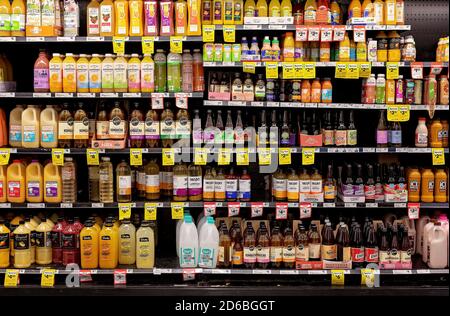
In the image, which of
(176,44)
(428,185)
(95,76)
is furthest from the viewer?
(428,185)

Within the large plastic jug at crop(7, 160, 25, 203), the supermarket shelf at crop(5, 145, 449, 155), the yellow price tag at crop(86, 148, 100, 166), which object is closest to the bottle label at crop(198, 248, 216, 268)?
the supermarket shelf at crop(5, 145, 449, 155)

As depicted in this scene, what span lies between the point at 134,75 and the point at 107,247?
1.35 m

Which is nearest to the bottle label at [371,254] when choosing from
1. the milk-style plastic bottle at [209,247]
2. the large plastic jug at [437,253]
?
the large plastic jug at [437,253]

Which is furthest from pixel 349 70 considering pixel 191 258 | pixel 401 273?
pixel 191 258

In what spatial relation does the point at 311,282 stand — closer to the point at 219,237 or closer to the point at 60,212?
the point at 219,237

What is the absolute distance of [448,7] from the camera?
480 centimetres

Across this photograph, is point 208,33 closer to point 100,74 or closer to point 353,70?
point 100,74

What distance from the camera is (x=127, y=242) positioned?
4379mm

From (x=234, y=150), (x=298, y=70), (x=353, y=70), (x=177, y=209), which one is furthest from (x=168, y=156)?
(x=353, y=70)

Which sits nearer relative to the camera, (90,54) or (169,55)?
(169,55)

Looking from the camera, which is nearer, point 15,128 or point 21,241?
point 21,241

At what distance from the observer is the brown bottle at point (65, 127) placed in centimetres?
434

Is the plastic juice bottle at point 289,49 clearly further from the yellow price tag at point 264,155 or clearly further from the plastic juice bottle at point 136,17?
the plastic juice bottle at point 136,17

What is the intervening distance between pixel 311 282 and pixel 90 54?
2.65 metres
